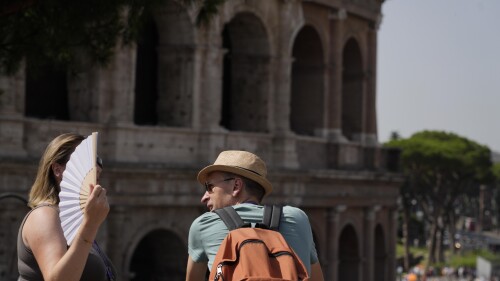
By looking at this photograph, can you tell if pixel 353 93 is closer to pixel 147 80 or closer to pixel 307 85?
pixel 307 85

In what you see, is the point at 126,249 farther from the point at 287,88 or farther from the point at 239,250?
the point at 239,250

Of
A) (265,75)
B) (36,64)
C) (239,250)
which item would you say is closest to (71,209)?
(239,250)

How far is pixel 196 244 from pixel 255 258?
61 cm

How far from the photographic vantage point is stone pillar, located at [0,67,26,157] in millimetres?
21156

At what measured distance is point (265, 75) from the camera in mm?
27109

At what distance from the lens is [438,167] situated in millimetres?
59000

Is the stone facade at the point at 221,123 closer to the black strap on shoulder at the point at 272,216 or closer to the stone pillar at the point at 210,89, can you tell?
the stone pillar at the point at 210,89

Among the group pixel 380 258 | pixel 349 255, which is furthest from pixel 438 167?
pixel 349 255

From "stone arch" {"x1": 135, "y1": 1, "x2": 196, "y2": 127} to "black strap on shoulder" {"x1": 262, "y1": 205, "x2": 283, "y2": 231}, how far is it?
1922 centimetres

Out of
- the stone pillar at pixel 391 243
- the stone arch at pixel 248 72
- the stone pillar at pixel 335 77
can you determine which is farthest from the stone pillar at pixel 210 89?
the stone pillar at pixel 391 243

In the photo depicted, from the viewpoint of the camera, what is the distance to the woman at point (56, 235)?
5047 mm

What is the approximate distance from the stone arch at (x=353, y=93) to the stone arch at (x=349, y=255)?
7.55ft

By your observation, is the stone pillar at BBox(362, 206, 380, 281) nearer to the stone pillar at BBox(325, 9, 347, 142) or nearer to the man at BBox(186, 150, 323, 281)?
the stone pillar at BBox(325, 9, 347, 142)

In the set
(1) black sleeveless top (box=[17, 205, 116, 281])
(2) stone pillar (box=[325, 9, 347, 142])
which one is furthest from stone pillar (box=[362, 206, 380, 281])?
(1) black sleeveless top (box=[17, 205, 116, 281])
